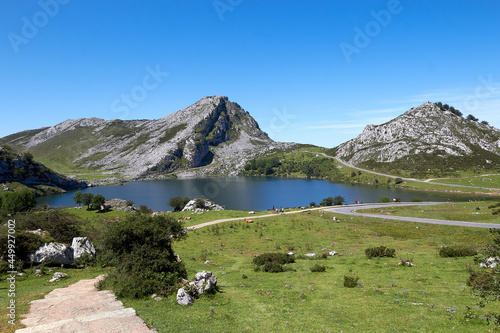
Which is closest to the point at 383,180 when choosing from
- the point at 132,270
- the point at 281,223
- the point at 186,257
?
the point at 281,223

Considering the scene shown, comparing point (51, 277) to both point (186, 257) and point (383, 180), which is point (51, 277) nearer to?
point (186, 257)

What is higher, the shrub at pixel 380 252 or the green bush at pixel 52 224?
the green bush at pixel 52 224

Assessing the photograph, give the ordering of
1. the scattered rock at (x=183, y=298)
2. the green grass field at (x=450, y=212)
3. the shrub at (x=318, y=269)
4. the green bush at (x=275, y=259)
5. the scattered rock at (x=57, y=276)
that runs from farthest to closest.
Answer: the green grass field at (x=450, y=212) < the green bush at (x=275, y=259) < the shrub at (x=318, y=269) < the scattered rock at (x=57, y=276) < the scattered rock at (x=183, y=298)

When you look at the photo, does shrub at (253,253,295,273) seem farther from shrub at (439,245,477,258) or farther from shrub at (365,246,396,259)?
shrub at (439,245,477,258)

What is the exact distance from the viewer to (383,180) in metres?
200

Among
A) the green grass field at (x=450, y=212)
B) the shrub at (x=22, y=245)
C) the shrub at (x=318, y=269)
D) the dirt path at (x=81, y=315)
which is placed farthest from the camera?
the green grass field at (x=450, y=212)

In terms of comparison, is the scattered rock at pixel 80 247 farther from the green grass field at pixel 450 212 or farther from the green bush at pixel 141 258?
the green grass field at pixel 450 212

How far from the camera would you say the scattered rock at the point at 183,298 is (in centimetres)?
1897

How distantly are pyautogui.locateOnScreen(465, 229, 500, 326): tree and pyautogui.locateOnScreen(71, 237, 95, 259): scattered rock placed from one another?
123 feet

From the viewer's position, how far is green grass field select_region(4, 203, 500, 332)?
50.9ft

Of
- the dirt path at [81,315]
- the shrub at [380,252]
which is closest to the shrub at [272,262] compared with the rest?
the shrub at [380,252]

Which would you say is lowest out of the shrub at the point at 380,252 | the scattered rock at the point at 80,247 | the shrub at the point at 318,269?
the shrub at the point at 318,269

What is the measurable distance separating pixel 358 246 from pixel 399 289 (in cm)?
1984

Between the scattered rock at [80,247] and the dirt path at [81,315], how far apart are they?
1181cm
